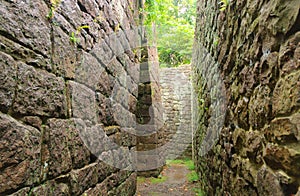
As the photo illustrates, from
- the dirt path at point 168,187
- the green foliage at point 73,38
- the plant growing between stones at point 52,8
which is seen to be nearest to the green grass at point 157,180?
the dirt path at point 168,187

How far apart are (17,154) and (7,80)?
0.39 m

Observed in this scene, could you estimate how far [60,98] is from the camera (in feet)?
5.39

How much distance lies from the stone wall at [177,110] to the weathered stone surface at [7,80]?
7622 millimetres

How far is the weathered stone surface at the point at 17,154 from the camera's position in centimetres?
113

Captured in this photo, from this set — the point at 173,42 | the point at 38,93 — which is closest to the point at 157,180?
the point at 38,93

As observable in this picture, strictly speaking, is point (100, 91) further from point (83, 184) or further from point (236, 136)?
point (236, 136)

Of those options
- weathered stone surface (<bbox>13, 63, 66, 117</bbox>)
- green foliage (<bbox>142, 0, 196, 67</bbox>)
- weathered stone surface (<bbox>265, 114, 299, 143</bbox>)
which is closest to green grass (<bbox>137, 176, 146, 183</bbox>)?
weathered stone surface (<bbox>13, 63, 66, 117</bbox>)

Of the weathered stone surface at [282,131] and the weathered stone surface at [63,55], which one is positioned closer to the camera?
the weathered stone surface at [282,131]

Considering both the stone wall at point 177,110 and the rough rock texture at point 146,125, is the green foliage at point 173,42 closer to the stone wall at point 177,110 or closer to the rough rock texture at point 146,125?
the stone wall at point 177,110

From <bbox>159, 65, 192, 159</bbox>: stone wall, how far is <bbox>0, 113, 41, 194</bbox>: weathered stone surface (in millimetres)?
7443

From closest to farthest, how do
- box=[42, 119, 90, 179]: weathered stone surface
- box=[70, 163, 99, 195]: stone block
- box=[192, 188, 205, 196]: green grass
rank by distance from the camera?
box=[42, 119, 90, 179]: weathered stone surface, box=[70, 163, 99, 195]: stone block, box=[192, 188, 205, 196]: green grass

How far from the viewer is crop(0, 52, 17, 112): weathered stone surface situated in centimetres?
114

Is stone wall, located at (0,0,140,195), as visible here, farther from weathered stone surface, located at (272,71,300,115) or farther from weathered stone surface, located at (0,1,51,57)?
weathered stone surface, located at (272,71,300,115)

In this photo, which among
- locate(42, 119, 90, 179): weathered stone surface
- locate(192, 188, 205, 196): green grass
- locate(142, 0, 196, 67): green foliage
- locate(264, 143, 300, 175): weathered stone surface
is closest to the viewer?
locate(264, 143, 300, 175): weathered stone surface
